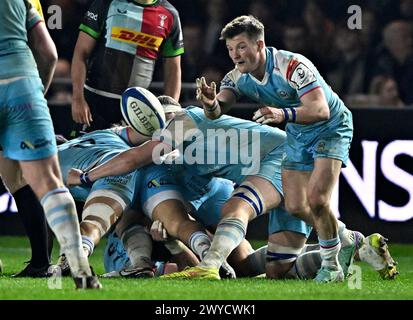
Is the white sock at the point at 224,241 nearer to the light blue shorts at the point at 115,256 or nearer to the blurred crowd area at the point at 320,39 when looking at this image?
the light blue shorts at the point at 115,256

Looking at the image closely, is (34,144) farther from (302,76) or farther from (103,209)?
(302,76)

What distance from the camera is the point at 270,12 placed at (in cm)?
1418

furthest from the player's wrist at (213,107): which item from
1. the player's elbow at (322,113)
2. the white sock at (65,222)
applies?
the white sock at (65,222)

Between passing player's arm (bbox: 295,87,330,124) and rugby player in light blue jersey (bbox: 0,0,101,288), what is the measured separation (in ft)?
5.76

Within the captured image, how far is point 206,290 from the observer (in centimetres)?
736

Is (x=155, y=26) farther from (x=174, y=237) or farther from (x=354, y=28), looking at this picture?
(x=354, y=28)

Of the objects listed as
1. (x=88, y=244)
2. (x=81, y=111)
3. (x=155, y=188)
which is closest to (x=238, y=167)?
(x=155, y=188)

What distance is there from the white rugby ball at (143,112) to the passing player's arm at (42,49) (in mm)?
1515

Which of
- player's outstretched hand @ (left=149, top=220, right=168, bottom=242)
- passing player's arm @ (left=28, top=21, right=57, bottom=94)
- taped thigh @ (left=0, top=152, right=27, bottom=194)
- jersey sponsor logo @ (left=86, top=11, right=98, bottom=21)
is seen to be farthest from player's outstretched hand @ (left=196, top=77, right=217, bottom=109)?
jersey sponsor logo @ (left=86, top=11, right=98, bottom=21)

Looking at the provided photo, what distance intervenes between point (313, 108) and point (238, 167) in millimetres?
1180

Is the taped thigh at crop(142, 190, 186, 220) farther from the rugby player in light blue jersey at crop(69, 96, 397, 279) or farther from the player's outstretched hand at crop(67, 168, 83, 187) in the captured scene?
the player's outstretched hand at crop(67, 168, 83, 187)

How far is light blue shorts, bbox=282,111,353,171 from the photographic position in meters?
8.33

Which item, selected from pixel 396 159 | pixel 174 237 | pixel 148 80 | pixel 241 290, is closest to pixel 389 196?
pixel 396 159

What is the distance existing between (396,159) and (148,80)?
2.47 meters
